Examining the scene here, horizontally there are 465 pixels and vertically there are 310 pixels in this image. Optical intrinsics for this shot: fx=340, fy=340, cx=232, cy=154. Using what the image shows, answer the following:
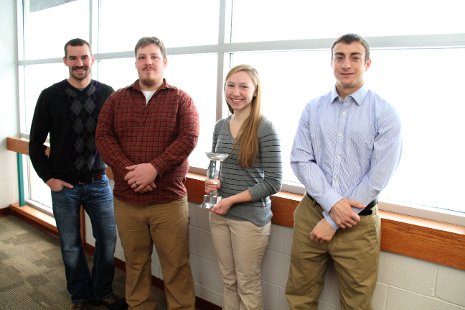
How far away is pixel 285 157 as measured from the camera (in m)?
2.01

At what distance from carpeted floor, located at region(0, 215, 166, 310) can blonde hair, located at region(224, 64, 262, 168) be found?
1.34 metres

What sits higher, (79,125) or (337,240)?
(79,125)

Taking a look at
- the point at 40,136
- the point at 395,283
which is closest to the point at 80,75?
the point at 40,136

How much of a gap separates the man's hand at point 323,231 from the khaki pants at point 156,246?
78cm

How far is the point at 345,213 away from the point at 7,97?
406cm

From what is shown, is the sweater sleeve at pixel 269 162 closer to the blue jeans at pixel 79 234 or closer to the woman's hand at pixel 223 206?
the woman's hand at pixel 223 206

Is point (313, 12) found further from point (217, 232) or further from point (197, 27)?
point (217, 232)

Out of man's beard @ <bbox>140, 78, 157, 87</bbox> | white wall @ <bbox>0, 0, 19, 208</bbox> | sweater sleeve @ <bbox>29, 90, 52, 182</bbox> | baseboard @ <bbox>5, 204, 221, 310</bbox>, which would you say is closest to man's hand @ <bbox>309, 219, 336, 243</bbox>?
man's beard @ <bbox>140, 78, 157, 87</bbox>

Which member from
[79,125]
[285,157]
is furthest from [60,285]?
[285,157]

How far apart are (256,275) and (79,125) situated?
4.45 feet

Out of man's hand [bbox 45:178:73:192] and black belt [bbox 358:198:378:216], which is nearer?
black belt [bbox 358:198:378:216]

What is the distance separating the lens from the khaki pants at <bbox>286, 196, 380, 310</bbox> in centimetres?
141

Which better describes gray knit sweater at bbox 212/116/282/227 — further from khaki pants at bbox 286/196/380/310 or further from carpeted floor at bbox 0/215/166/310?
carpeted floor at bbox 0/215/166/310

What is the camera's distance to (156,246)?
6.36 feet
